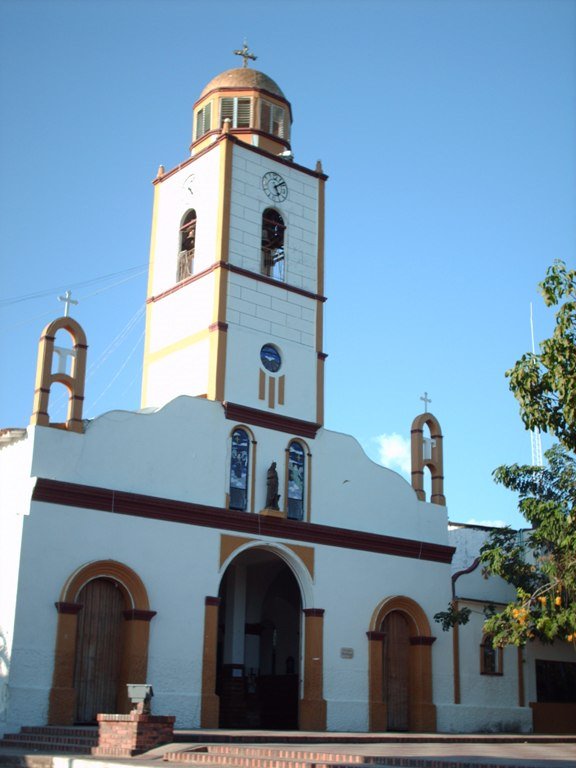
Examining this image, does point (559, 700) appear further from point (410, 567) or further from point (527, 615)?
point (527, 615)

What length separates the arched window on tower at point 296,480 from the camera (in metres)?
24.8

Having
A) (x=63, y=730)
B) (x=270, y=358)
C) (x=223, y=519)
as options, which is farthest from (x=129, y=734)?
(x=270, y=358)

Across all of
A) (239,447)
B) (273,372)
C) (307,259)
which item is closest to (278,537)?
(239,447)

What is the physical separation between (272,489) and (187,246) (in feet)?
23.6

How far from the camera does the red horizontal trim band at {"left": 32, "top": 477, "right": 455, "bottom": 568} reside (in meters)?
21.0

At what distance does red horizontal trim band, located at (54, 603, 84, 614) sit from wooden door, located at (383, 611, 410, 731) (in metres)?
8.21

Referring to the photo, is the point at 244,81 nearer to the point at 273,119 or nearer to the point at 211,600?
the point at 273,119

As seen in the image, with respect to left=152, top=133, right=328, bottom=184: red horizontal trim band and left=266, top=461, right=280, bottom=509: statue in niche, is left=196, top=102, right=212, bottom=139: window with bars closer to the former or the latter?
left=152, top=133, right=328, bottom=184: red horizontal trim band

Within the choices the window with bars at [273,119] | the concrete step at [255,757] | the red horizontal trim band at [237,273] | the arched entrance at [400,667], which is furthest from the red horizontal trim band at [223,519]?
the window with bars at [273,119]

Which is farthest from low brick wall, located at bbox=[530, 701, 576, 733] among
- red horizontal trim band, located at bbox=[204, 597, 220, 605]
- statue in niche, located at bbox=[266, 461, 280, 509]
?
red horizontal trim band, located at bbox=[204, 597, 220, 605]

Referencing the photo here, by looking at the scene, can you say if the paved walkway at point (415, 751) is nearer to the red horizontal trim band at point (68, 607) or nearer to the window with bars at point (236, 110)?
the red horizontal trim band at point (68, 607)

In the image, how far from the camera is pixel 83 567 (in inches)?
822

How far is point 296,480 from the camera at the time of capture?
82.1 ft

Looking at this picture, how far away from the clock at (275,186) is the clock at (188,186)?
1848mm
